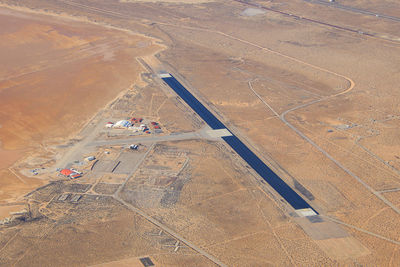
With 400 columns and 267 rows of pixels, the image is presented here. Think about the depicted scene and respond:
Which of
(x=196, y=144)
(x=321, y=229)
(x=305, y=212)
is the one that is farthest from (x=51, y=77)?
(x=321, y=229)

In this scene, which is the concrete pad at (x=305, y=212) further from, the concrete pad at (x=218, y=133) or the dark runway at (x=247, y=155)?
the concrete pad at (x=218, y=133)

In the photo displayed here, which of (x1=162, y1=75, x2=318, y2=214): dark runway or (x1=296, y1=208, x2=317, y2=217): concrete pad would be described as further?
(x1=162, y1=75, x2=318, y2=214): dark runway

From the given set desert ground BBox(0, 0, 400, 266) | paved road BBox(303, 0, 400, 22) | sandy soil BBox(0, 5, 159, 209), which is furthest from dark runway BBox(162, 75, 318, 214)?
paved road BBox(303, 0, 400, 22)

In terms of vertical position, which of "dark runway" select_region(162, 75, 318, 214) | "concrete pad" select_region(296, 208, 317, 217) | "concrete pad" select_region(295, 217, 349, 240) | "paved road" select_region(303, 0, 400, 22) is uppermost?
"paved road" select_region(303, 0, 400, 22)

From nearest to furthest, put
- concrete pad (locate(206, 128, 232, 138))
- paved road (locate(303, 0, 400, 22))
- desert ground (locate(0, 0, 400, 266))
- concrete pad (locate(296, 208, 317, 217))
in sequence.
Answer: desert ground (locate(0, 0, 400, 266)) → concrete pad (locate(296, 208, 317, 217)) → concrete pad (locate(206, 128, 232, 138)) → paved road (locate(303, 0, 400, 22))

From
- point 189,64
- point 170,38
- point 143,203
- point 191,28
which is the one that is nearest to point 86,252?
point 143,203

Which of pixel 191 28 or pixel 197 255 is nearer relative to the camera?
pixel 197 255

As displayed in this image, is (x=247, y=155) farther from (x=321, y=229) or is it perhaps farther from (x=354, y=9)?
(x=354, y=9)

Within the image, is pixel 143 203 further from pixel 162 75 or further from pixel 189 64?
pixel 189 64

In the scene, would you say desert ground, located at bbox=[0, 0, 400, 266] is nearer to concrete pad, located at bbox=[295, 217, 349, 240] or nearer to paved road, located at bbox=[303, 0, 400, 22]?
concrete pad, located at bbox=[295, 217, 349, 240]

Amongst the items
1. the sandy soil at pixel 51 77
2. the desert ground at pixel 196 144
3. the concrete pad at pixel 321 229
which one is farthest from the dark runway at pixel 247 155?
the sandy soil at pixel 51 77
